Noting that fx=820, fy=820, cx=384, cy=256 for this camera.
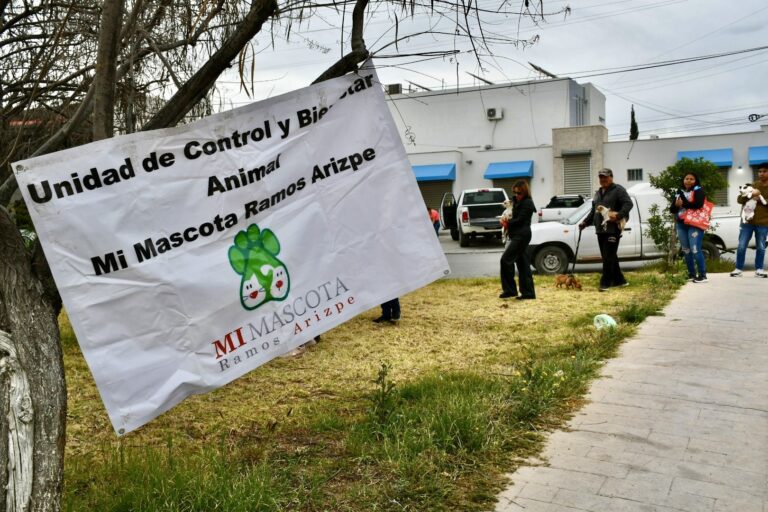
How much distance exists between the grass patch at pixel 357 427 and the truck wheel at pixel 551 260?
245 inches

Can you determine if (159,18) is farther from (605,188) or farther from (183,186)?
(605,188)

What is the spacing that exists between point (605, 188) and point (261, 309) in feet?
32.2

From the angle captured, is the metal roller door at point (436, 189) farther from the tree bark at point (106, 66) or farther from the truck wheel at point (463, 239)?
the tree bark at point (106, 66)

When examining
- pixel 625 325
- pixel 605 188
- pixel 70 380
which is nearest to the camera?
pixel 70 380

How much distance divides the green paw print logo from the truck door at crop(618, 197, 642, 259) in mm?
13245

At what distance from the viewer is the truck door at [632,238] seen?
16453 millimetres

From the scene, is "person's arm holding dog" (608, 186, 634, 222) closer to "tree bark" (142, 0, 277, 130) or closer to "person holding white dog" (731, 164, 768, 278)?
"person holding white dog" (731, 164, 768, 278)

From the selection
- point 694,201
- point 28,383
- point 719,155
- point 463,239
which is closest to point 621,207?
point 694,201

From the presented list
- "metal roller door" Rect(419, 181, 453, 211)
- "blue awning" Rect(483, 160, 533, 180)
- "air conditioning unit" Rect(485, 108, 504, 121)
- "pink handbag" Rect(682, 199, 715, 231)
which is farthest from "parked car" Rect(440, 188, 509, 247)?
"air conditioning unit" Rect(485, 108, 504, 121)

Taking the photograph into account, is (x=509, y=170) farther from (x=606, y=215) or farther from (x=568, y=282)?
(x=606, y=215)

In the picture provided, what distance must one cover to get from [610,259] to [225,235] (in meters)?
10.1

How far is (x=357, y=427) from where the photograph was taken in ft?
18.3

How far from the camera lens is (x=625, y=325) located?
9383mm

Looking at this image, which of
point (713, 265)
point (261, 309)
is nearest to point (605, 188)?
point (713, 265)
